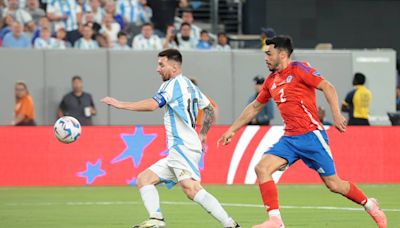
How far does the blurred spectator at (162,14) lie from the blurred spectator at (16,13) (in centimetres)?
376

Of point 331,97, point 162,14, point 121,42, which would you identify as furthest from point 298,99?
point 162,14

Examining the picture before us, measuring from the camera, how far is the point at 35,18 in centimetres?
2806

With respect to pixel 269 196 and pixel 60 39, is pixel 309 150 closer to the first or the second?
pixel 269 196

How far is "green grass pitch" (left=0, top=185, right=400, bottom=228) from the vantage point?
14742 mm

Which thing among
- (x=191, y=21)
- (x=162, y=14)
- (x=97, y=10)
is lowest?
(x=191, y=21)

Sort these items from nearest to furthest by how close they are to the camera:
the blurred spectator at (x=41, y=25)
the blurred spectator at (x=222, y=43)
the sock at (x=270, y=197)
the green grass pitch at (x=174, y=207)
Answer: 1. the sock at (x=270, y=197)
2. the green grass pitch at (x=174, y=207)
3. the blurred spectator at (x=41, y=25)
4. the blurred spectator at (x=222, y=43)

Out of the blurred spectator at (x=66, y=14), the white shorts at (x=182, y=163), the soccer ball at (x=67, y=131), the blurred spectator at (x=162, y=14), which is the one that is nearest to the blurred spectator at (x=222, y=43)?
the blurred spectator at (x=162, y=14)

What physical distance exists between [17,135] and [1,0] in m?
6.35

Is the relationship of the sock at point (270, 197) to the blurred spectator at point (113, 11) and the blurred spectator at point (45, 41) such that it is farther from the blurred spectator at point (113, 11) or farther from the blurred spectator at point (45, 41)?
the blurred spectator at point (113, 11)

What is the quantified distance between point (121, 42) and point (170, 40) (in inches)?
48.2

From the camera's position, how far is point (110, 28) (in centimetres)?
2800

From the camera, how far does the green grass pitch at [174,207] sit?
1474 cm


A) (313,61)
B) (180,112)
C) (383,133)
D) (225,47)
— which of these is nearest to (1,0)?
(225,47)

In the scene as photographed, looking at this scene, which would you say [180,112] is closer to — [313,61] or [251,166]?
[251,166]
